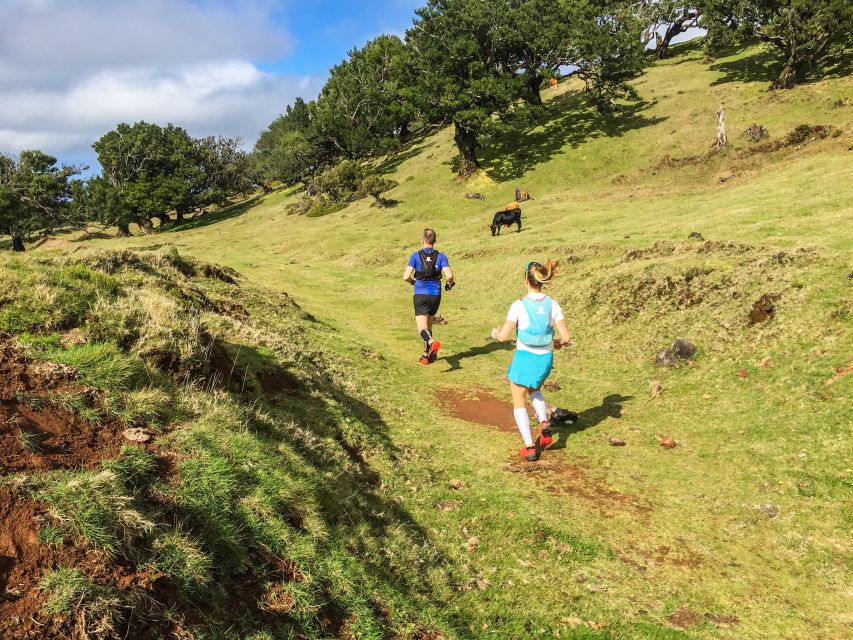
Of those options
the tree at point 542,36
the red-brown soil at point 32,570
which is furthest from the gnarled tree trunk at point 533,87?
the red-brown soil at point 32,570

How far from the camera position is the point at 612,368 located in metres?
13.8

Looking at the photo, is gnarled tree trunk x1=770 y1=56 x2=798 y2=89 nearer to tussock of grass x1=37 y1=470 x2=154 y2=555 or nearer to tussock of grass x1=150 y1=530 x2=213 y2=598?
tussock of grass x1=150 y1=530 x2=213 y2=598

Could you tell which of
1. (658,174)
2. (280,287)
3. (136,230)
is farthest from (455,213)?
(136,230)

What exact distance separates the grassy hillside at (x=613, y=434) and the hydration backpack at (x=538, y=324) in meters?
2.14

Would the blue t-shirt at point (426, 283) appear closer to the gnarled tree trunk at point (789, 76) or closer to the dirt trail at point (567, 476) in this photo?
the dirt trail at point (567, 476)

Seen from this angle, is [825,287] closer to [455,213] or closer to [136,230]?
[455,213]

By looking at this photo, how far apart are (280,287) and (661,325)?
2057cm

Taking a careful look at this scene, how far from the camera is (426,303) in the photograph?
1326cm

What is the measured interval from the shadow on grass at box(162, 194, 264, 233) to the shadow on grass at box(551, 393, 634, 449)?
8222cm

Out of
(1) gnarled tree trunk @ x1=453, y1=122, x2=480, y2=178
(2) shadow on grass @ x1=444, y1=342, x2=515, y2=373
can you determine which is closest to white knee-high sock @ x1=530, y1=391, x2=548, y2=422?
(2) shadow on grass @ x1=444, y1=342, x2=515, y2=373

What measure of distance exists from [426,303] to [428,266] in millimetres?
993

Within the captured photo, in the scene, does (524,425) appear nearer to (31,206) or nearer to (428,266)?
(428,266)

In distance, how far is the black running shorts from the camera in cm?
1323

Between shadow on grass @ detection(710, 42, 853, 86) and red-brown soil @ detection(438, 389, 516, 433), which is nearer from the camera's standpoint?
red-brown soil @ detection(438, 389, 516, 433)
